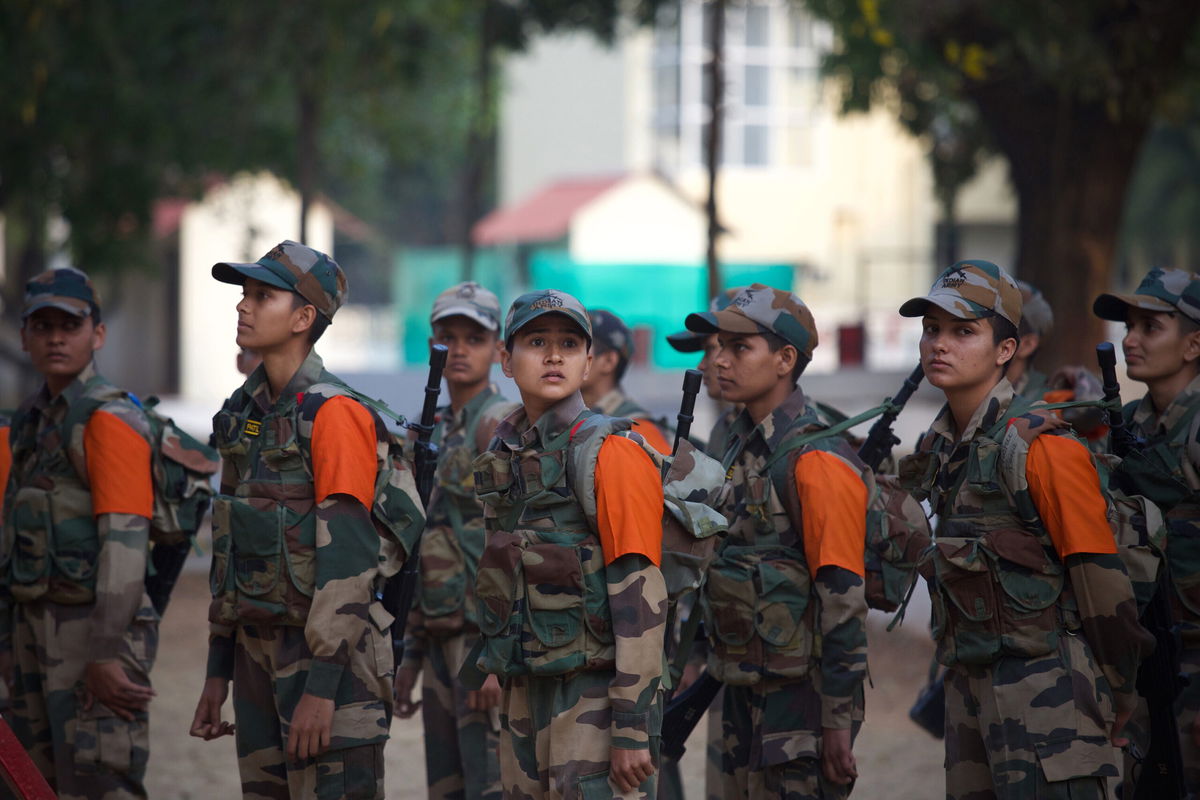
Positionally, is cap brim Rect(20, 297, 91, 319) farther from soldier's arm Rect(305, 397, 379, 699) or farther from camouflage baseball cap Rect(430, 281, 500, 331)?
soldier's arm Rect(305, 397, 379, 699)

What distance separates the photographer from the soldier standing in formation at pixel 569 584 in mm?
4203

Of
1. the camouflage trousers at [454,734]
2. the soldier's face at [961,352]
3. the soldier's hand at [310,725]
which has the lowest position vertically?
the camouflage trousers at [454,734]

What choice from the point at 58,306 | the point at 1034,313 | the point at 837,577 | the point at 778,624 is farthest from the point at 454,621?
the point at 1034,313

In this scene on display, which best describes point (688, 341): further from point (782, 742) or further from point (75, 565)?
point (75, 565)

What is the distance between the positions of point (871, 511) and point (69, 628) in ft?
9.78

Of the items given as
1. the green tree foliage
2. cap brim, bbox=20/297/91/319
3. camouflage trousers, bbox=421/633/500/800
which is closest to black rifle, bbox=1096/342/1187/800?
camouflage trousers, bbox=421/633/500/800

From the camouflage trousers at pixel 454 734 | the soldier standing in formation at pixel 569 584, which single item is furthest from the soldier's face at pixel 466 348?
the soldier standing in formation at pixel 569 584

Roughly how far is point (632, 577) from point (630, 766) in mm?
514

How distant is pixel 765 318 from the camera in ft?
17.4

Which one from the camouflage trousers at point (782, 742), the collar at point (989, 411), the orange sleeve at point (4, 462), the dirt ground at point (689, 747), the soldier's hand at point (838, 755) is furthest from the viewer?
the dirt ground at point (689, 747)

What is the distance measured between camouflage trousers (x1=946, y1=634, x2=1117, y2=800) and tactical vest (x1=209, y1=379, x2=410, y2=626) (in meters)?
1.89

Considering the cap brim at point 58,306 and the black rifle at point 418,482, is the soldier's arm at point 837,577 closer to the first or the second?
the black rifle at point 418,482

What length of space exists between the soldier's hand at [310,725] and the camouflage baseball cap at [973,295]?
6.94ft

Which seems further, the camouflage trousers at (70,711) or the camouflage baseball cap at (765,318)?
the camouflage trousers at (70,711)
